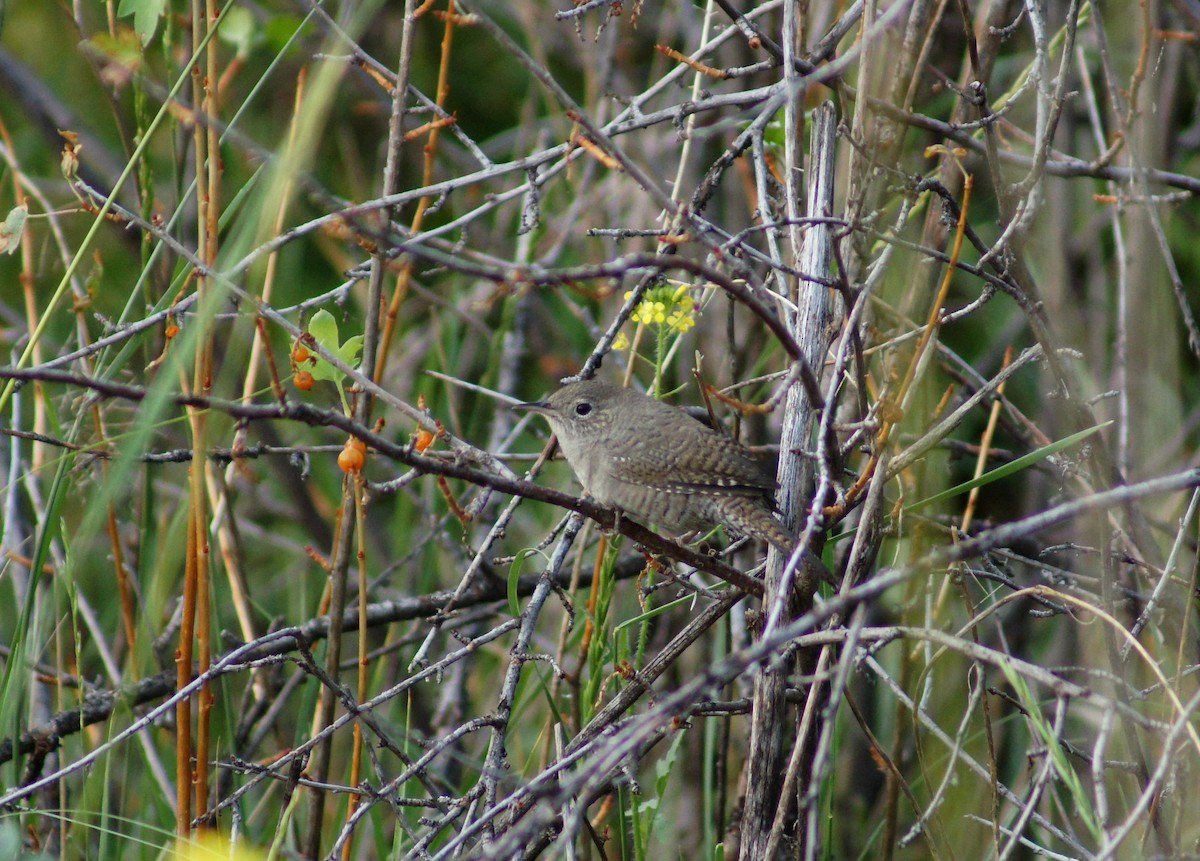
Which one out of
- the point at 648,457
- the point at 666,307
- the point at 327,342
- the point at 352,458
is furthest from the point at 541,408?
the point at 352,458

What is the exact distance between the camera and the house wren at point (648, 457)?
A: 331cm

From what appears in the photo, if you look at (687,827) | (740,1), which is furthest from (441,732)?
(740,1)

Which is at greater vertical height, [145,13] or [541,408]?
[145,13]

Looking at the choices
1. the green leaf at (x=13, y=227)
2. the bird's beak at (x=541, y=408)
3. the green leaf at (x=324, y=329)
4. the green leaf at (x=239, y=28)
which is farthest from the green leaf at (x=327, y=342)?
the green leaf at (x=239, y=28)

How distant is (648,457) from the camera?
11.9 ft

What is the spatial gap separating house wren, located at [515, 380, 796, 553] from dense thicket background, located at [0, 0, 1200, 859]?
0.50ft

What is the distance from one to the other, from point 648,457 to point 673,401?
54.7 inches

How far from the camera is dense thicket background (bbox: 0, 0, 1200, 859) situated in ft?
6.91

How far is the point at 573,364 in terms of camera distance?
5.41 meters

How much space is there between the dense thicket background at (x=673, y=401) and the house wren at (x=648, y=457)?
6.0 inches

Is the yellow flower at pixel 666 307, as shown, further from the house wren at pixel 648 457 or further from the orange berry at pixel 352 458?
the orange berry at pixel 352 458

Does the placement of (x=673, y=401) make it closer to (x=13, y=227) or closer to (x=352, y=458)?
(x=352, y=458)

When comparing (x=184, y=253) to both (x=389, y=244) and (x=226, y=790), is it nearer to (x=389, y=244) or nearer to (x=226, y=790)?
(x=389, y=244)

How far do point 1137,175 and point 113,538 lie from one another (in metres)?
2.67
